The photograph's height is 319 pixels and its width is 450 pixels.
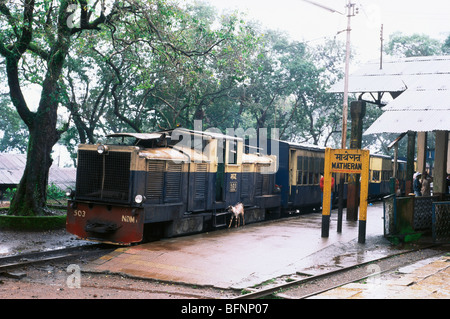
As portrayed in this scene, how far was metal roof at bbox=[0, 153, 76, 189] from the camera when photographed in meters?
24.2

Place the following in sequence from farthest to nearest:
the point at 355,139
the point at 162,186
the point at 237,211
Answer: the point at 355,139
the point at 237,211
the point at 162,186

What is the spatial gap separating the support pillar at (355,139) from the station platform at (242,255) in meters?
2.62

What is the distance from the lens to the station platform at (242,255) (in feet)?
28.3

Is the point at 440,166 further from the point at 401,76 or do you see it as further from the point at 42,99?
the point at 42,99

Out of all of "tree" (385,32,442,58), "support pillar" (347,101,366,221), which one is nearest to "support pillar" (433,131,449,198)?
"support pillar" (347,101,366,221)

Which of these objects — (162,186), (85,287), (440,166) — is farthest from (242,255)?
(440,166)

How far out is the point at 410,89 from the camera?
51.9 ft

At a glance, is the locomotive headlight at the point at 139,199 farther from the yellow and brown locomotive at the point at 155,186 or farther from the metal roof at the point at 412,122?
the metal roof at the point at 412,122

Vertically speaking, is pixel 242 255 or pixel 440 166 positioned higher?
pixel 440 166

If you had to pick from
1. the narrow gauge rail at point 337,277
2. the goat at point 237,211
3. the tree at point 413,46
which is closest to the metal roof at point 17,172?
the goat at point 237,211

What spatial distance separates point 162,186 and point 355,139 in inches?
277

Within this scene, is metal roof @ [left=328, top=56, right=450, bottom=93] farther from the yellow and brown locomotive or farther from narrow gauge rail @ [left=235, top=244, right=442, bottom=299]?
narrow gauge rail @ [left=235, top=244, right=442, bottom=299]
